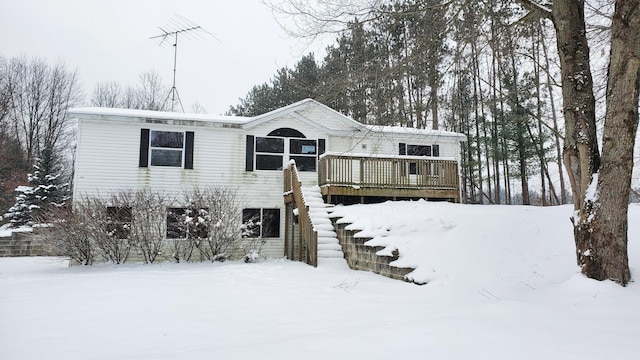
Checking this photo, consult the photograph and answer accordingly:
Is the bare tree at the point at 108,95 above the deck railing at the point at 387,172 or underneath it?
above

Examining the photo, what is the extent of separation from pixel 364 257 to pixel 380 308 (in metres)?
4.08

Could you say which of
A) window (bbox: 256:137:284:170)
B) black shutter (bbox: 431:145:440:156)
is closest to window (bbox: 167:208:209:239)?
window (bbox: 256:137:284:170)

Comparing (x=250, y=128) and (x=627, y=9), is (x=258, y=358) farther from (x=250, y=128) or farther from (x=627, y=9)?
(x=250, y=128)

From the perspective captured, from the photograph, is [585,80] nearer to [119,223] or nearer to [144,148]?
[119,223]

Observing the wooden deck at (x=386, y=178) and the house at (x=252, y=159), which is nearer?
the wooden deck at (x=386, y=178)

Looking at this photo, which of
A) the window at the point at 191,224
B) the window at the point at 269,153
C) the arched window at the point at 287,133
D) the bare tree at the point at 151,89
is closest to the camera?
the window at the point at 191,224

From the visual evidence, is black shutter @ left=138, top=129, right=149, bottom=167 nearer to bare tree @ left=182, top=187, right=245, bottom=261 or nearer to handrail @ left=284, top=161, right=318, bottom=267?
bare tree @ left=182, top=187, right=245, bottom=261

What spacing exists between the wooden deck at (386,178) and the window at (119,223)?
18.9ft

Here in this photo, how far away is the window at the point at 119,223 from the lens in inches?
458

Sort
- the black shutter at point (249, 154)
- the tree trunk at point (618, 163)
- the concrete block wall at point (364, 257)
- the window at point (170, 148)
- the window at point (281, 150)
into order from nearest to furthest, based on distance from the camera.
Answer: the tree trunk at point (618, 163), the concrete block wall at point (364, 257), the window at point (170, 148), the black shutter at point (249, 154), the window at point (281, 150)

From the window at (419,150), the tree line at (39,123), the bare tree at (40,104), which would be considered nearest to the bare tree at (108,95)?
the tree line at (39,123)

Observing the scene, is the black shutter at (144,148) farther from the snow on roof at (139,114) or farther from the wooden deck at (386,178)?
the wooden deck at (386,178)

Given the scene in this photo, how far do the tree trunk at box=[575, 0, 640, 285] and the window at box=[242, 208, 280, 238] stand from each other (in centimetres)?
1079

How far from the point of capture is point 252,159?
48.3 ft
